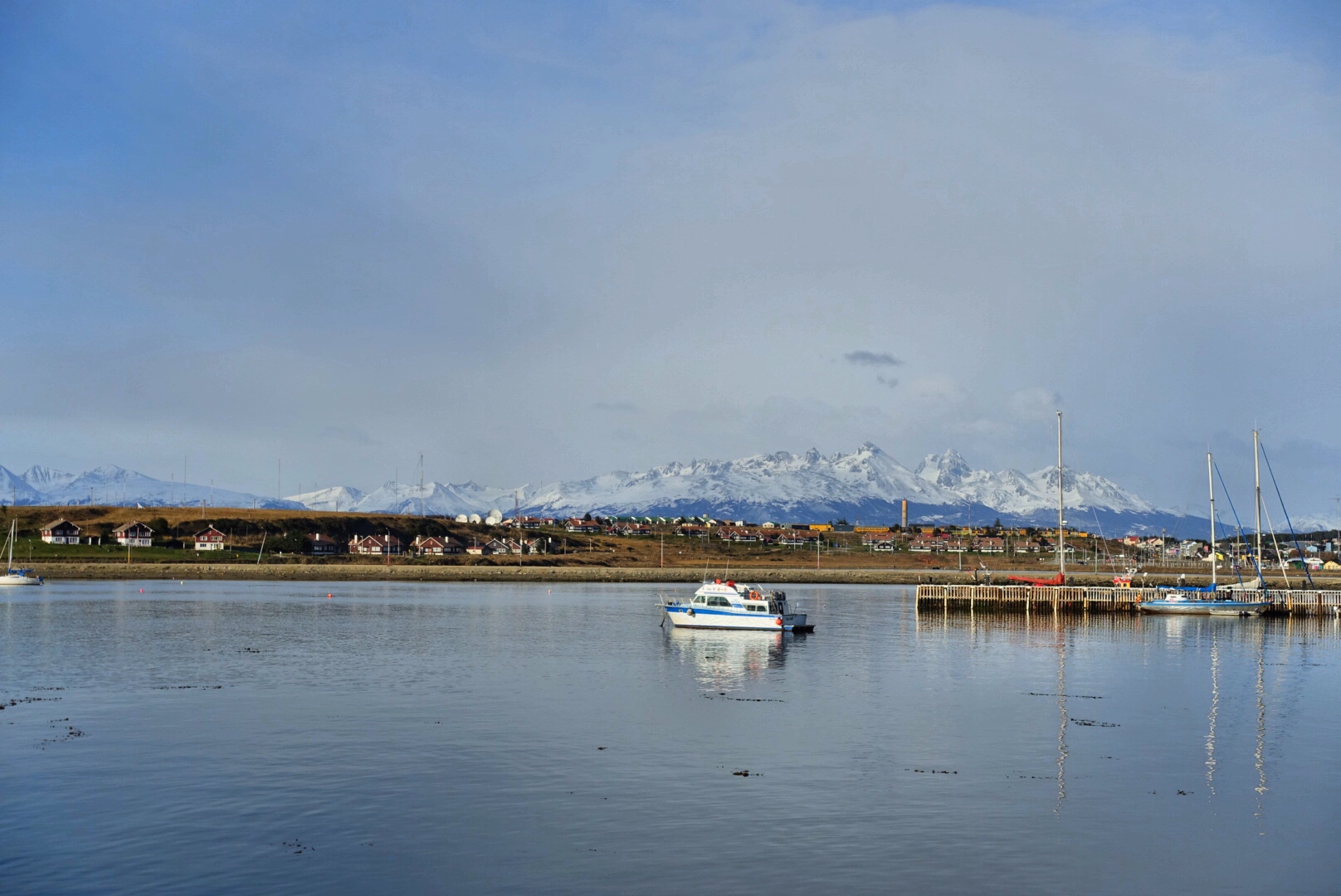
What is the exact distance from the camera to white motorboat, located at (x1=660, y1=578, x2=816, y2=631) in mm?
81688

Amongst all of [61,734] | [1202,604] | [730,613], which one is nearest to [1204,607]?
[1202,604]

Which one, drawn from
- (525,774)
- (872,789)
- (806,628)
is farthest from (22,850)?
(806,628)

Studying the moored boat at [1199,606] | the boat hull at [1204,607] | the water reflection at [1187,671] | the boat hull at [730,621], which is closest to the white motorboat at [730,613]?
the boat hull at [730,621]

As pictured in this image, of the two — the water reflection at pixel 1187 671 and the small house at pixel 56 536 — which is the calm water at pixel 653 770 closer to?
the water reflection at pixel 1187 671

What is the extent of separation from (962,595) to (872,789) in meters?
85.6

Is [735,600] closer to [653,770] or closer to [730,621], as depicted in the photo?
[730,621]

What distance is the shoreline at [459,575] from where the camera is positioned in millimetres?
160250

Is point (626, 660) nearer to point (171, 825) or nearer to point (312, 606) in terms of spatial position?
point (171, 825)

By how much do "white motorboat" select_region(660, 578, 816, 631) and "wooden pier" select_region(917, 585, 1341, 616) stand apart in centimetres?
2948

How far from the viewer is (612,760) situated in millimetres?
34531

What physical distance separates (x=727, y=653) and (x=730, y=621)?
1309cm

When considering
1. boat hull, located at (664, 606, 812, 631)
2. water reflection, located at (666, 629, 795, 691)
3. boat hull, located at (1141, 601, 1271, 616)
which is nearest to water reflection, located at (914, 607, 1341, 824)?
boat hull, located at (1141, 601, 1271, 616)

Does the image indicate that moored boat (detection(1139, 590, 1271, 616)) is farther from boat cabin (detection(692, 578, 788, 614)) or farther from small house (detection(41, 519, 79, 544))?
small house (detection(41, 519, 79, 544))

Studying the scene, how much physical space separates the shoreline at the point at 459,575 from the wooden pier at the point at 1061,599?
3703 cm
